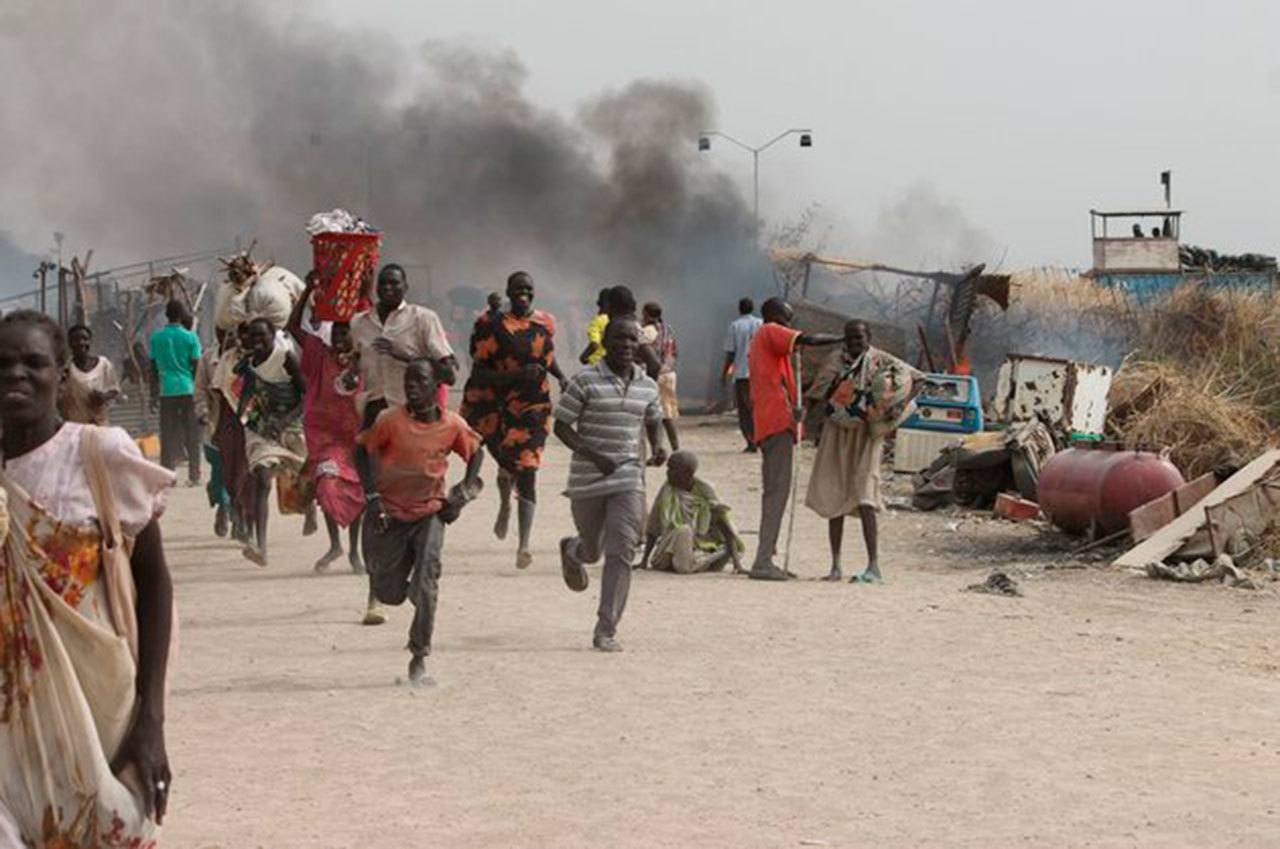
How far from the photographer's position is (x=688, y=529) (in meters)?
12.3

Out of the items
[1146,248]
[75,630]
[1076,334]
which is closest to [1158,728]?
[75,630]

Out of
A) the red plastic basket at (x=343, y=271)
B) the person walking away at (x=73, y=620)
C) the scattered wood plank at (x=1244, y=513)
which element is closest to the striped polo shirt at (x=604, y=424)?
the red plastic basket at (x=343, y=271)

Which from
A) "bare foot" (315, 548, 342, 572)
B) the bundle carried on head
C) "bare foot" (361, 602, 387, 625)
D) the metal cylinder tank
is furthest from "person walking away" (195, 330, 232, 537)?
the metal cylinder tank

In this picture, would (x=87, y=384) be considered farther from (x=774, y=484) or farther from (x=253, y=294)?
(x=774, y=484)

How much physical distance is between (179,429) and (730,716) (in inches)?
454

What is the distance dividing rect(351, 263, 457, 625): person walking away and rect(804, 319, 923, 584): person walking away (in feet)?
8.02

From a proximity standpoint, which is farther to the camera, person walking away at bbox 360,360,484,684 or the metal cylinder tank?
the metal cylinder tank

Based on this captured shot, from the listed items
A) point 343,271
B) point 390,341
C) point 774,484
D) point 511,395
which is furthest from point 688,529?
point 343,271

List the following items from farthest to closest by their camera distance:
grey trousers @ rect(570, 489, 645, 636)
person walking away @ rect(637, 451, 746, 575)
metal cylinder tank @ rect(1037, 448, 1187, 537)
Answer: metal cylinder tank @ rect(1037, 448, 1187, 537) < person walking away @ rect(637, 451, 746, 575) < grey trousers @ rect(570, 489, 645, 636)

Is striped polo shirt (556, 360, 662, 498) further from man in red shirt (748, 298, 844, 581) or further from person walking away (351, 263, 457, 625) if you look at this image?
man in red shirt (748, 298, 844, 581)

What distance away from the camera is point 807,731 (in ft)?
23.6

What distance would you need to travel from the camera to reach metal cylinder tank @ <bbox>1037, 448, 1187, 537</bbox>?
1346 centimetres

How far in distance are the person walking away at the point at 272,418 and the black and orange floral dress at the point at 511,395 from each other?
1.06 metres

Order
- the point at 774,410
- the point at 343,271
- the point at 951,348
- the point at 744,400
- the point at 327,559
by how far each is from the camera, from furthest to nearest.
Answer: the point at 951,348, the point at 744,400, the point at 774,410, the point at 327,559, the point at 343,271
